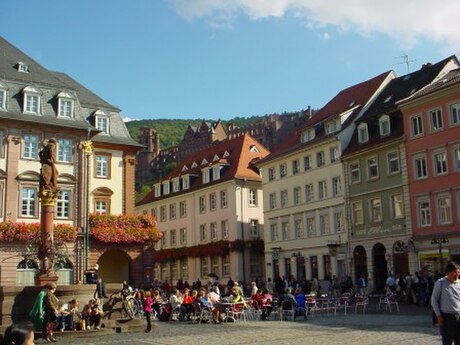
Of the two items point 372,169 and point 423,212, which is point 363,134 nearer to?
point 372,169

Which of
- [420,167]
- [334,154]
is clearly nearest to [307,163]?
[334,154]

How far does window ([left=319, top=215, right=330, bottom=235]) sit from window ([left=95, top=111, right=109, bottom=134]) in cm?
1760

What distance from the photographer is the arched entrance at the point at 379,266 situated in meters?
44.2

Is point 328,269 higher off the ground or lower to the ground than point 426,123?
lower

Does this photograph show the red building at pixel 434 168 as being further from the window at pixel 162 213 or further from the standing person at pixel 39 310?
the window at pixel 162 213

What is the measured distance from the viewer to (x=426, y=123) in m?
41.2

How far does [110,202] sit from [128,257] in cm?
426

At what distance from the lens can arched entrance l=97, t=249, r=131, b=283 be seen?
46.4 metres

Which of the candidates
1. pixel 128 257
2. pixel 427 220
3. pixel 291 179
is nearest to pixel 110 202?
pixel 128 257

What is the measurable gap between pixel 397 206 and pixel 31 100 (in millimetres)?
25015

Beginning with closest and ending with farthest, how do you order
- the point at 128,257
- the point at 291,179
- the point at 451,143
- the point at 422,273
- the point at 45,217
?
the point at 45,217 < the point at 422,273 < the point at 451,143 < the point at 128,257 < the point at 291,179

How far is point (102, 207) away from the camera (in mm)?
45219

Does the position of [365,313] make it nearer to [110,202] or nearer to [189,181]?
[110,202]

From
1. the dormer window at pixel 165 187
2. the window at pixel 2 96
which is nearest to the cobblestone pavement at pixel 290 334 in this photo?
the window at pixel 2 96
